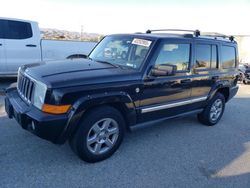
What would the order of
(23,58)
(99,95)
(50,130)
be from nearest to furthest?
(50,130), (99,95), (23,58)

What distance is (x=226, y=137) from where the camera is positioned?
15.2 feet

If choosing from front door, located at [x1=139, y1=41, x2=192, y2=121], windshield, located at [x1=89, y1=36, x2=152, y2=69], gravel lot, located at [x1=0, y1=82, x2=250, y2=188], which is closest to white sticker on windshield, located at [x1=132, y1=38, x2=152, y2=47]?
windshield, located at [x1=89, y1=36, x2=152, y2=69]

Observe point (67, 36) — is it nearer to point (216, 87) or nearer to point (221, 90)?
point (221, 90)

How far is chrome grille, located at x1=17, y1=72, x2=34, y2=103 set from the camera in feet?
10.4

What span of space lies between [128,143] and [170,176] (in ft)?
3.39

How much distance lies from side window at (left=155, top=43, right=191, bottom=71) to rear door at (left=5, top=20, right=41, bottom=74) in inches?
194

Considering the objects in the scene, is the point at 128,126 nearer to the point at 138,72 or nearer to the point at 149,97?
the point at 149,97

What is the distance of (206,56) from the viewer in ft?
15.1

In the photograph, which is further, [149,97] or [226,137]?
[226,137]

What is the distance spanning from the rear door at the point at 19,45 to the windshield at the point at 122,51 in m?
3.61

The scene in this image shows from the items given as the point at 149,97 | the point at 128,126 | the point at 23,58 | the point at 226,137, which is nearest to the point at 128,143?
the point at 128,126

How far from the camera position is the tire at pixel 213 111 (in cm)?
504

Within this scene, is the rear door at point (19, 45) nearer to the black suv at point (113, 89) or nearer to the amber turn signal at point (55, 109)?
the black suv at point (113, 89)

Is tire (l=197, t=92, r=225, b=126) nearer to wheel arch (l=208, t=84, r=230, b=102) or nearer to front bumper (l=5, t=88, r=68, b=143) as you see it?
wheel arch (l=208, t=84, r=230, b=102)
